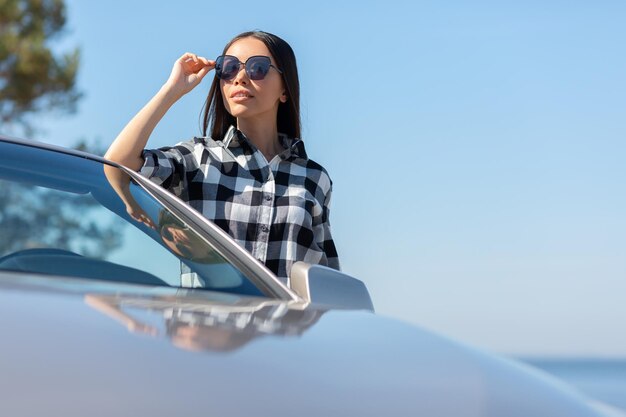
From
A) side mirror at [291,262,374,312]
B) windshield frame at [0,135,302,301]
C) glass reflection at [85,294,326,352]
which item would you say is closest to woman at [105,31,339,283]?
windshield frame at [0,135,302,301]

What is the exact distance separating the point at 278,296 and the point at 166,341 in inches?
28.1

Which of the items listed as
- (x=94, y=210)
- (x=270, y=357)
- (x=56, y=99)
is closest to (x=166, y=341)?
(x=270, y=357)

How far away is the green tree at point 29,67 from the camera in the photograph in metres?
18.3

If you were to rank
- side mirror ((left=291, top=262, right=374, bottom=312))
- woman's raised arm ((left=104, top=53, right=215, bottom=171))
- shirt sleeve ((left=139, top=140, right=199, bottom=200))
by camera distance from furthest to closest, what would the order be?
woman's raised arm ((left=104, top=53, right=215, bottom=171)) < shirt sleeve ((left=139, top=140, right=199, bottom=200)) < side mirror ((left=291, top=262, right=374, bottom=312))

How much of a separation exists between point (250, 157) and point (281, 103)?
44 centimetres

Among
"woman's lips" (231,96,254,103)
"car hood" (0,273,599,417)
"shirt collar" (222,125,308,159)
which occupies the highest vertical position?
"woman's lips" (231,96,254,103)

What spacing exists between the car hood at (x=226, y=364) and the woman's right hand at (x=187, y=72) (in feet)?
6.57

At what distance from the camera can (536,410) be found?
1451 mm

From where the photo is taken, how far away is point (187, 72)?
375 centimetres

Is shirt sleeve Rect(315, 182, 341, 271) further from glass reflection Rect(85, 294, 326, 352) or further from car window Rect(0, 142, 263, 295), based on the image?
glass reflection Rect(85, 294, 326, 352)

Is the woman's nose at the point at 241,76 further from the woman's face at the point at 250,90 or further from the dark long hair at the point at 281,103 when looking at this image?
the dark long hair at the point at 281,103

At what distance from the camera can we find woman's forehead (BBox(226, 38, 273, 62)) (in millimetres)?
3758

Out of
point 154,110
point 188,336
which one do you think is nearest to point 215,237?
point 188,336

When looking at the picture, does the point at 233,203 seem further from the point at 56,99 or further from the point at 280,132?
the point at 56,99
